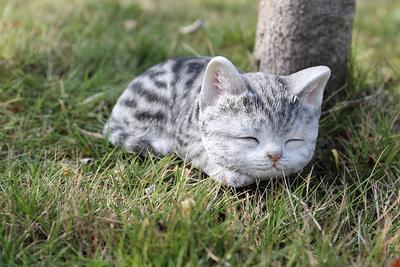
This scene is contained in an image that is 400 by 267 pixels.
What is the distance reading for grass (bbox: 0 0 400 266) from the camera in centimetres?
231

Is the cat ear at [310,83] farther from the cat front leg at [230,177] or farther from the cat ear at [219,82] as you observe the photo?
the cat front leg at [230,177]

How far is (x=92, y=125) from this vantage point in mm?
3621

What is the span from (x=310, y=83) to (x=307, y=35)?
0.94 m

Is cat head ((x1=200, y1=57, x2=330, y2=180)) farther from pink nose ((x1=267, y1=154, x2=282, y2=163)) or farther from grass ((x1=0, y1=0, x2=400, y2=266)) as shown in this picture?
grass ((x1=0, y1=0, x2=400, y2=266))

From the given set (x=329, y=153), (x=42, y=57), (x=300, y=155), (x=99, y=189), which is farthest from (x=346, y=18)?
(x=42, y=57)

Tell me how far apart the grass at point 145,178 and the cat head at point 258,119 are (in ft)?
0.61

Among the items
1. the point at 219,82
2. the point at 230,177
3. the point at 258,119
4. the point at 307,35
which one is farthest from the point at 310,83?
the point at 307,35

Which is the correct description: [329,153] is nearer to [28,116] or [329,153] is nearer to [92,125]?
[92,125]

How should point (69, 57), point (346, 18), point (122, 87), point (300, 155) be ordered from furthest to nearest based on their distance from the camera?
point (69, 57), point (122, 87), point (346, 18), point (300, 155)

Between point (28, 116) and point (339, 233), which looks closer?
point (339, 233)

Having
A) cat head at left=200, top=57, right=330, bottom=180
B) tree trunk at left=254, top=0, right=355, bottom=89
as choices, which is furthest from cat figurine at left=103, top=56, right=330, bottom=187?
tree trunk at left=254, top=0, right=355, bottom=89

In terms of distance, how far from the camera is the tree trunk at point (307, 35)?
11.4 feet

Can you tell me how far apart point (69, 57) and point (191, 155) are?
5.93 feet

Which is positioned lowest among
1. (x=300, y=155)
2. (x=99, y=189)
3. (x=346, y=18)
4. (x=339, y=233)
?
(x=339, y=233)
